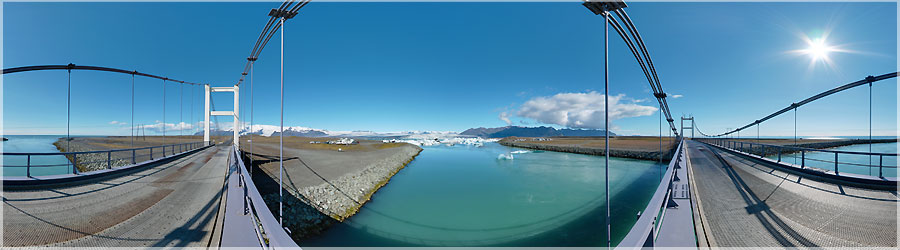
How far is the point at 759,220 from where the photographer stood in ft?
10.4

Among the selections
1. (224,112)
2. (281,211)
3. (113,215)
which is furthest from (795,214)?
(224,112)

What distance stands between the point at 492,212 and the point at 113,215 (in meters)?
9.21

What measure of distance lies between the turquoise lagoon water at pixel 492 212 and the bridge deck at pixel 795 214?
149 inches

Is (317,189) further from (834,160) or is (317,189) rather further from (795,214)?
(834,160)

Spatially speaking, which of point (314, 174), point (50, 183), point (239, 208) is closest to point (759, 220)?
point (239, 208)

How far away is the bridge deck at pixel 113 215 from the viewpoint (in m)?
2.68

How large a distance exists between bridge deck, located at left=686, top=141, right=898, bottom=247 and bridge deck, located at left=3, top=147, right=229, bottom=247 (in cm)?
537

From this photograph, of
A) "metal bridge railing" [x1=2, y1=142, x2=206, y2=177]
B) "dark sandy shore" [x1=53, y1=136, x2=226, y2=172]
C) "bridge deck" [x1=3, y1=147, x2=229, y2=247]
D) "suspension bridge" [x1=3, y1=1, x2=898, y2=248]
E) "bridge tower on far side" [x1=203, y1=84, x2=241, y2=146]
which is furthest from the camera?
"bridge tower on far side" [x1=203, y1=84, x2=241, y2=146]

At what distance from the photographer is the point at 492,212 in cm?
987

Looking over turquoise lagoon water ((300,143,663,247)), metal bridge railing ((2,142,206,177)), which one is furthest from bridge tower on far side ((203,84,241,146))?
turquoise lagoon water ((300,143,663,247))

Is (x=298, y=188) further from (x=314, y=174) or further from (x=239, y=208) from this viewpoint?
(x=239, y=208)

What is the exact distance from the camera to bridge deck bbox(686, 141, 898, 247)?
272 centimetres

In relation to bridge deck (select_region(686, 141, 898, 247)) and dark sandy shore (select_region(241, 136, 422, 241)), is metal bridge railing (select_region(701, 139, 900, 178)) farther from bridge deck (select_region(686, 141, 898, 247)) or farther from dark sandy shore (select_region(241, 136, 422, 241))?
dark sandy shore (select_region(241, 136, 422, 241))

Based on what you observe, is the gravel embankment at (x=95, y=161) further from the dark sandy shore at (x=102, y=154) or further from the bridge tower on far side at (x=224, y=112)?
the bridge tower on far side at (x=224, y=112)
